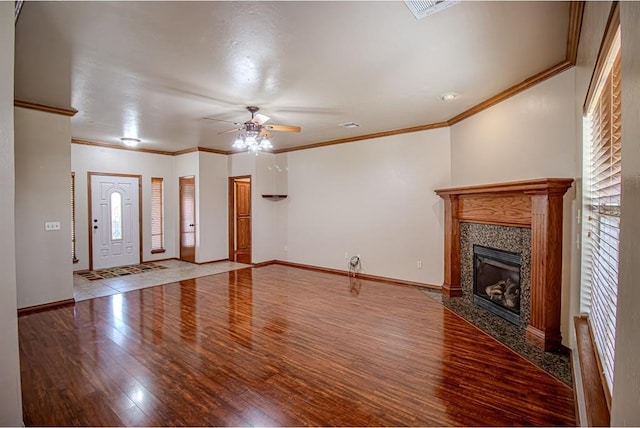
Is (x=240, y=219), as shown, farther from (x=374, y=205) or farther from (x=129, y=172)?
(x=374, y=205)

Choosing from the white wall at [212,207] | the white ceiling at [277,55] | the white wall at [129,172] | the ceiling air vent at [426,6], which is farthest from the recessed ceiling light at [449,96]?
the white wall at [129,172]

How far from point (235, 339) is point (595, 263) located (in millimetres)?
3075

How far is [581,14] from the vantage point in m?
2.14

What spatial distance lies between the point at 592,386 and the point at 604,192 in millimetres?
1061

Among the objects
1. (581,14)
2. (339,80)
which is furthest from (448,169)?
(581,14)

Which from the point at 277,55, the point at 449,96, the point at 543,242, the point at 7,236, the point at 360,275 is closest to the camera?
the point at 7,236

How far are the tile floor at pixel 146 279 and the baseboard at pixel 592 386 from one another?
567cm

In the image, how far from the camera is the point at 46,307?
169 inches

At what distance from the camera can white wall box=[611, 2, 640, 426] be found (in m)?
0.81

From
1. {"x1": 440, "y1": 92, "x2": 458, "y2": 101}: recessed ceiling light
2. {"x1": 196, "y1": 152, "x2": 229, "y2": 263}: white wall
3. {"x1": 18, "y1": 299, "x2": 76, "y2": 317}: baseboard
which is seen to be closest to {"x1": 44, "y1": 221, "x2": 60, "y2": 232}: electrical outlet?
{"x1": 18, "y1": 299, "x2": 76, "y2": 317}: baseboard

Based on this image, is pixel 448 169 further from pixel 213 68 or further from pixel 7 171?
pixel 7 171

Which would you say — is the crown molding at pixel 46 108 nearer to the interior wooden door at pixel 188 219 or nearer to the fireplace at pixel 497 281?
the interior wooden door at pixel 188 219

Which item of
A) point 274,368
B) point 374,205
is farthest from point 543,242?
point 374,205

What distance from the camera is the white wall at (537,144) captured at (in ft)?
9.53
